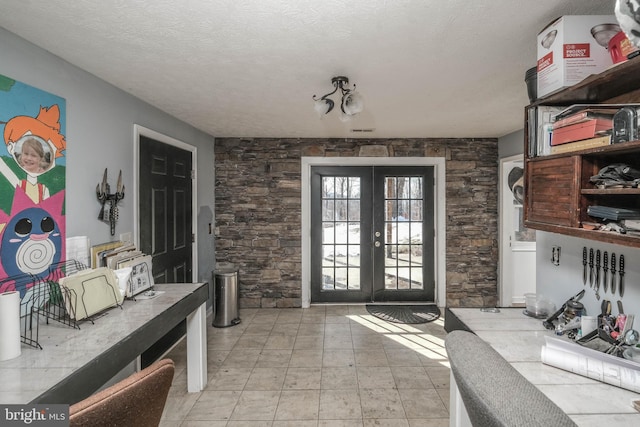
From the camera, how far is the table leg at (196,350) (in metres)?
2.51

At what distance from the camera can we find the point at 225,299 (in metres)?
3.89

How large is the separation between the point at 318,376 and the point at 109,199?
213 cm

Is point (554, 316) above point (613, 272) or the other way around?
the other way around

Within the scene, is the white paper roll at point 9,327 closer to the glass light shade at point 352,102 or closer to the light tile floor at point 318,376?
the light tile floor at point 318,376

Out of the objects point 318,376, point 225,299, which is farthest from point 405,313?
point 225,299

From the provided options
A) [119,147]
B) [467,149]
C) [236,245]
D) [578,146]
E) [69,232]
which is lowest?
[236,245]

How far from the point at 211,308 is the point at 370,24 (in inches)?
149

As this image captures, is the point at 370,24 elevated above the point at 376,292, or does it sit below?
above

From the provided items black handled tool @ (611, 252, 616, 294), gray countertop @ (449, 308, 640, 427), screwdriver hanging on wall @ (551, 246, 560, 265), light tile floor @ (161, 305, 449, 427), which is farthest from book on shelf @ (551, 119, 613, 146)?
light tile floor @ (161, 305, 449, 427)

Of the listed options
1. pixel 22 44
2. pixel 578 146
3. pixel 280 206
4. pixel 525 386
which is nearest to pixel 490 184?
pixel 280 206

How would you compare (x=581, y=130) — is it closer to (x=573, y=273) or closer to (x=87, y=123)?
(x=573, y=273)

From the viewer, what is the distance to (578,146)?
144 cm

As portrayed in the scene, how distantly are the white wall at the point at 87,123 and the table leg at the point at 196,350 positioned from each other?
0.85 metres

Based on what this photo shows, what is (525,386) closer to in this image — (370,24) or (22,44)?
(370,24)
